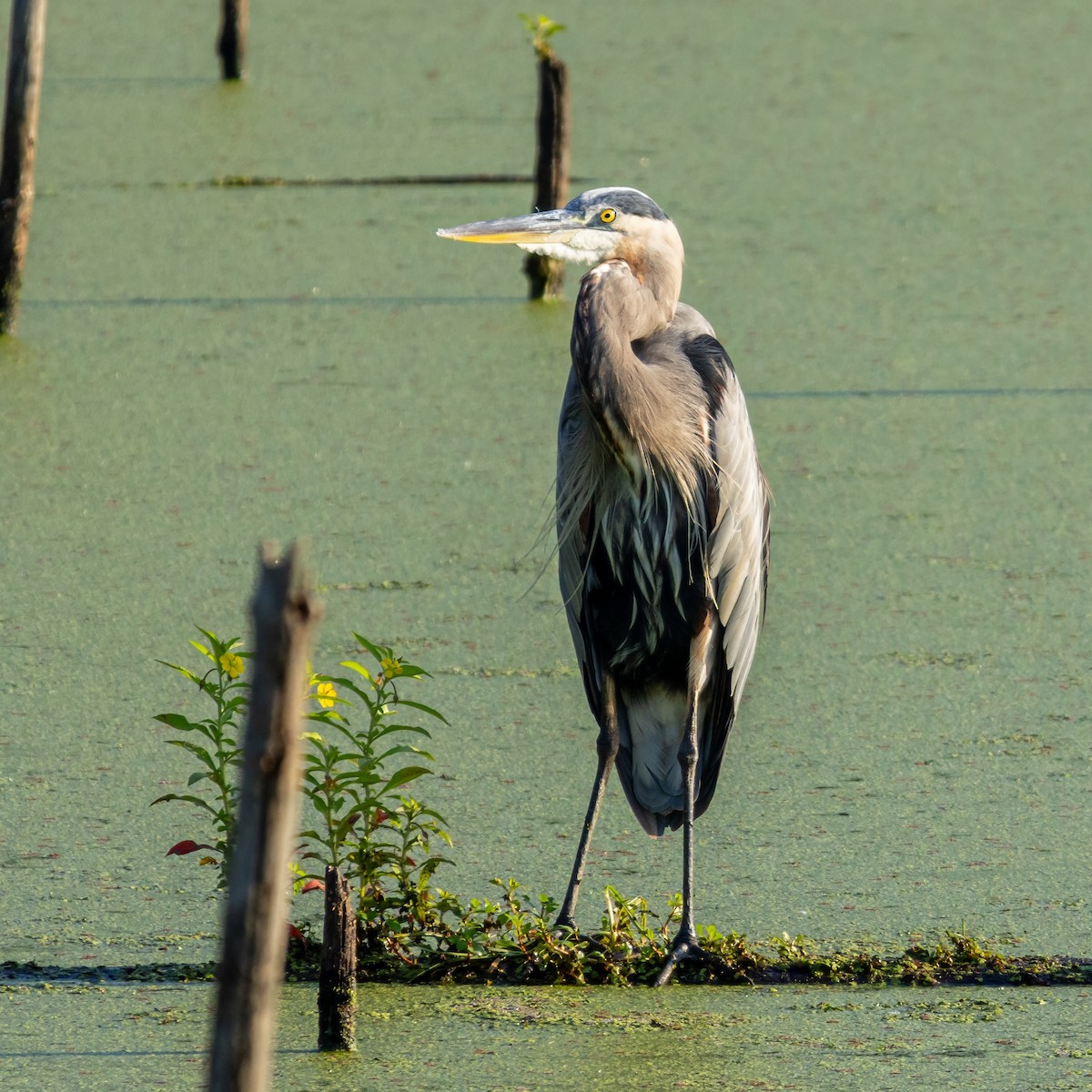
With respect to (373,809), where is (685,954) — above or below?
below

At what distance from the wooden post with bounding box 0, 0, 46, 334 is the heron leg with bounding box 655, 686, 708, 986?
3.02 metres

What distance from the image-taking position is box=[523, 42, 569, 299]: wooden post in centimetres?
565

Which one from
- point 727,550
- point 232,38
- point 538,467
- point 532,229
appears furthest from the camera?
point 232,38

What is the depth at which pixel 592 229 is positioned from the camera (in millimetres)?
2855

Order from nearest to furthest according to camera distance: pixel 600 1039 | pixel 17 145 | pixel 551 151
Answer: pixel 600 1039 → pixel 17 145 → pixel 551 151

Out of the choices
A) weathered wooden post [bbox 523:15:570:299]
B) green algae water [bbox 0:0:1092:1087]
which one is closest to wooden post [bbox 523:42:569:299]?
weathered wooden post [bbox 523:15:570:299]

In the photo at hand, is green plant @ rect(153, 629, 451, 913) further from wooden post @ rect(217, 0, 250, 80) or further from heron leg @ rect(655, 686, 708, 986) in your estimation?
wooden post @ rect(217, 0, 250, 80)

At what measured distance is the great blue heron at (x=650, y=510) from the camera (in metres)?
2.84

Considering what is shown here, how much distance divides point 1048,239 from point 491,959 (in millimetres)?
4038

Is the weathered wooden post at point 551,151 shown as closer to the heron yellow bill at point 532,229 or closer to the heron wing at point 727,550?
the heron wing at point 727,550

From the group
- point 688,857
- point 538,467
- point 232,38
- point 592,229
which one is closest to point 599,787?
point 688,857

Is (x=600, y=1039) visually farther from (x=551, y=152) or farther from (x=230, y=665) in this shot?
(x=551, y=152)

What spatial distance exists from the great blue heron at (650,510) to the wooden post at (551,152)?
2609mm

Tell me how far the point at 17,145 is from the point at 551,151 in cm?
157
